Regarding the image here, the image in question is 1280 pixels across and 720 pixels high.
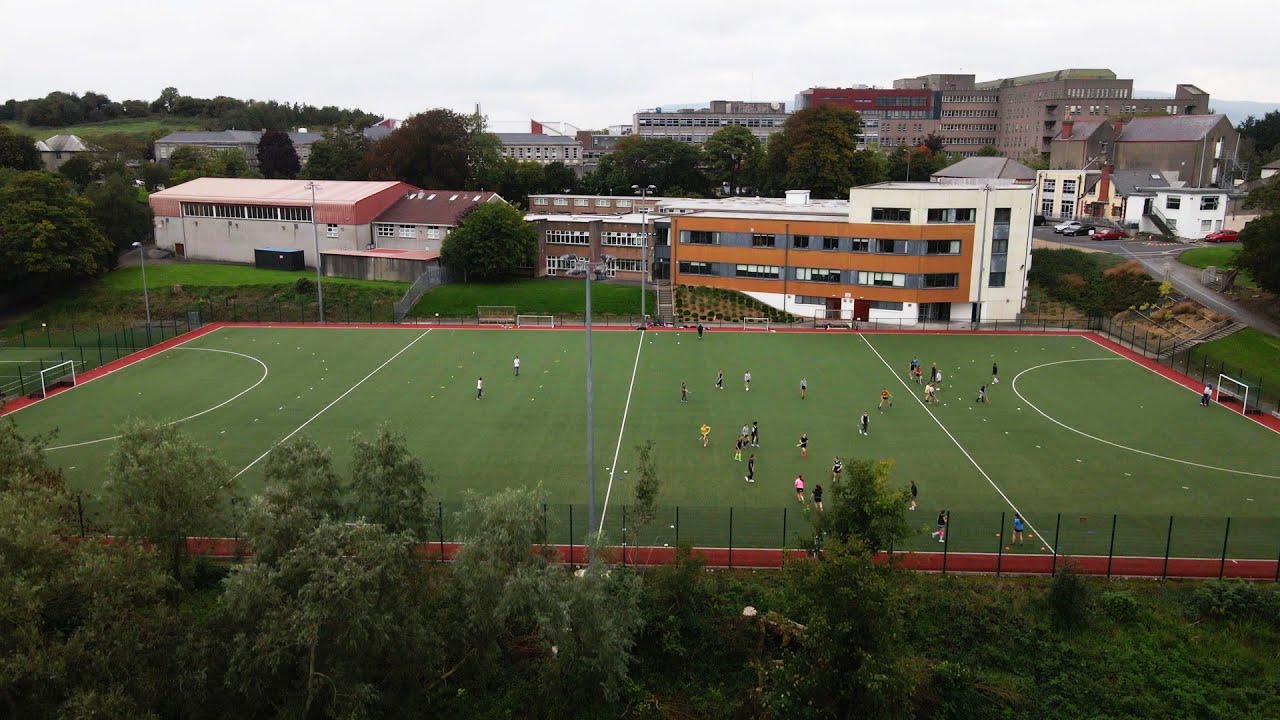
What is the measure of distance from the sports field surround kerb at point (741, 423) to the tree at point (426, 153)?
116 ft

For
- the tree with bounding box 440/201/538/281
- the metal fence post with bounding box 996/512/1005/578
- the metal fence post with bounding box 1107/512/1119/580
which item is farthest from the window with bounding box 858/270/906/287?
the metal fence post with bounding box 1107/512/1119/580

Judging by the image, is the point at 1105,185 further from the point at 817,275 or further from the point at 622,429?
the point at 622,429

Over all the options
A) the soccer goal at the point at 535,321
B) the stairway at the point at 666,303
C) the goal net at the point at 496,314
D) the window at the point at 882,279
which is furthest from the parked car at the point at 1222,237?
the goal net at the point at 496,314

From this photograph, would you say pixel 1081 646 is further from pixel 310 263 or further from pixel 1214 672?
pixel 310 263

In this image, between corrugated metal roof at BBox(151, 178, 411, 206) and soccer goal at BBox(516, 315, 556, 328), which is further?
corrugated metal roof at BBox(151, 178, 411, 206)

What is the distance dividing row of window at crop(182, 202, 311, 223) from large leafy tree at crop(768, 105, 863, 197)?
140 ft

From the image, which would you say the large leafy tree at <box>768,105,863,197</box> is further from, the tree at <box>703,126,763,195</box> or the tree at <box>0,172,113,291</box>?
the tree at <box>0,172,113,291</box>

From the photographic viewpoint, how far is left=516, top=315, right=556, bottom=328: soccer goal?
57219 millimetres

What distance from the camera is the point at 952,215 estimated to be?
56.2 m

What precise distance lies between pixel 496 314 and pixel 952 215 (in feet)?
96.9

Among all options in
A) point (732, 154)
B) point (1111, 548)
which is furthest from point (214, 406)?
point (732, 154)

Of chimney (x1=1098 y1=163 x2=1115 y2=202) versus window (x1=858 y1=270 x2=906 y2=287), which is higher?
chimney (x1=1098 y1=163 x2=1115 y2=202)

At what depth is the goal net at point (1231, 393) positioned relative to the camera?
38500 mm

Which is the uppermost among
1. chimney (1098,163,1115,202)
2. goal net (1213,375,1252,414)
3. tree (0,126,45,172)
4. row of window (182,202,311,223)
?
tree (0,126,45,172)
